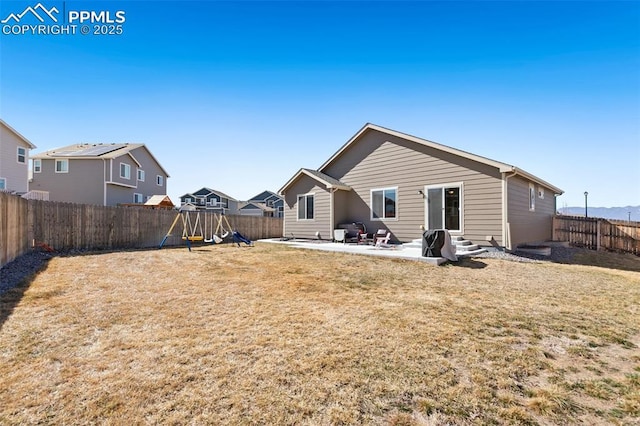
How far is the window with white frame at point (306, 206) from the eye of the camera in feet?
50.3

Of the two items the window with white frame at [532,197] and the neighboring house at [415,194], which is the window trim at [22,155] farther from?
the window with white frame at [532,197]

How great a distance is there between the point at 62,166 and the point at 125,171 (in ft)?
15.8

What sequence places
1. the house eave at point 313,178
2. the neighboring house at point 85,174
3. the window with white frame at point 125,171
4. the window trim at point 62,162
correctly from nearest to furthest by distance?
the house eave at point 313,178, the neighboring house at point 85,174, the window trim at point 62,162, the window with white frame at point 125,171

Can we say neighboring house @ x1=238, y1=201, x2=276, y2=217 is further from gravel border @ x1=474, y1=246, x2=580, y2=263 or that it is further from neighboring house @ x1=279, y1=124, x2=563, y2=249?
gravel border @ x1=474, y1=246, x2=580, y2=263

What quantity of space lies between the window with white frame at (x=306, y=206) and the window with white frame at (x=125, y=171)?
20.4 m

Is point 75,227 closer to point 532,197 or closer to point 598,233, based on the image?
point 532,197

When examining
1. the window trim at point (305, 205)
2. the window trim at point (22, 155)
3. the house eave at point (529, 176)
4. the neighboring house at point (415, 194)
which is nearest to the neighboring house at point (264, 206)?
the window trim at point (22, 155)

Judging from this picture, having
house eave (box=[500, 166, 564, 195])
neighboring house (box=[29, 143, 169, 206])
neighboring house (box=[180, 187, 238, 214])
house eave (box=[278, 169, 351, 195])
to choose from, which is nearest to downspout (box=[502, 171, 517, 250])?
house eave (box=[500, 166, 564, 195])

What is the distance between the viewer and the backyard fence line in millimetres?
7734

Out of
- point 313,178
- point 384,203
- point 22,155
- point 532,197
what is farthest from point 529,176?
point 22,155

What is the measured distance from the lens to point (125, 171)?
26.9 meters

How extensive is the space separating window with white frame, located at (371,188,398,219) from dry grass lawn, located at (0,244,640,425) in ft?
22.8

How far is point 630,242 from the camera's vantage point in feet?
44.1

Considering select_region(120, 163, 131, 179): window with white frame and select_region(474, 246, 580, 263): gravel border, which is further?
select_region(120, 163, 131, 179): window with white frame
